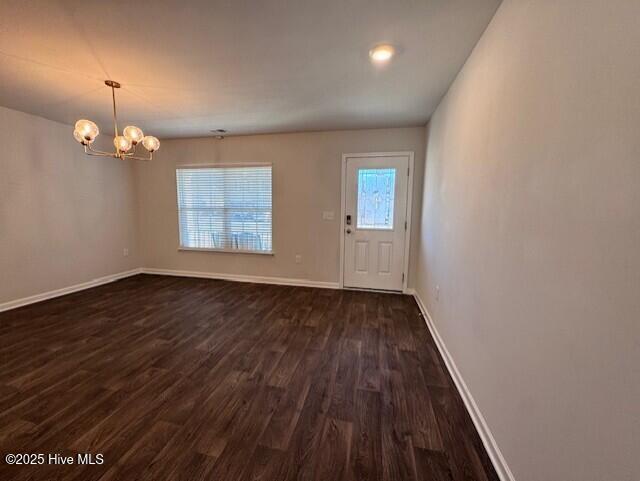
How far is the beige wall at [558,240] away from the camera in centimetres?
70

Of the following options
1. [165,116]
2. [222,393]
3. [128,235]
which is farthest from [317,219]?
[128,235]

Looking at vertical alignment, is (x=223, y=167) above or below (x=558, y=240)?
above

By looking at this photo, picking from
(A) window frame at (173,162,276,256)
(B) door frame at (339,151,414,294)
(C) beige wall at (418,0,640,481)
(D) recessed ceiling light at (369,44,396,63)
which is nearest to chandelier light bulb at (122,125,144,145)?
(A) window frame at (173,162,276,256)

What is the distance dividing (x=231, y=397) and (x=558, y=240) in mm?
2017

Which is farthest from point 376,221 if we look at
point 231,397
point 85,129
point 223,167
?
point 85,129

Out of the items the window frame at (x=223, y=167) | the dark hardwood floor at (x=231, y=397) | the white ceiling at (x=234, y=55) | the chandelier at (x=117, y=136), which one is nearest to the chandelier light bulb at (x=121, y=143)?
the chandelier at (x=117, y=136)

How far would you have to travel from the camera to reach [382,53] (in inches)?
77.0

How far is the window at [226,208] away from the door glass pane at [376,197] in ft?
4.98

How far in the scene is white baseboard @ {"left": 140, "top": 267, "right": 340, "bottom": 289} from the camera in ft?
14.1

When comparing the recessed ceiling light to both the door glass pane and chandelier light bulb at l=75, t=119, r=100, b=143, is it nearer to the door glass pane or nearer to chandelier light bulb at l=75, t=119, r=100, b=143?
the door glass pane

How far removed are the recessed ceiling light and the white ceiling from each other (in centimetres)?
6

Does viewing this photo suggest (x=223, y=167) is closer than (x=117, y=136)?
No

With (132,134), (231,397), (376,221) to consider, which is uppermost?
(132,134)

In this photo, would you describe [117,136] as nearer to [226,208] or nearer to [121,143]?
[121,143]
